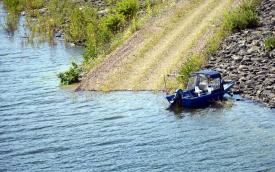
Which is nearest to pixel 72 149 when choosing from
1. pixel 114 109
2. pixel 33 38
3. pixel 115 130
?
pixel 115 130

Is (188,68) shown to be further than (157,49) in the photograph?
No

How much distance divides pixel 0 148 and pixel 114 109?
28.1ft

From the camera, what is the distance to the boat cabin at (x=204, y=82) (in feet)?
138

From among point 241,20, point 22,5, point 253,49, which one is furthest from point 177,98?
point 22,5

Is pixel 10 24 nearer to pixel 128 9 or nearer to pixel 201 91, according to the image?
pixel 128 9

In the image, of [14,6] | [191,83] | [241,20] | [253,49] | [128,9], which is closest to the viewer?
[191,83]

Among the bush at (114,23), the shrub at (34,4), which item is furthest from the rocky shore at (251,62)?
the shrub at (34,4)

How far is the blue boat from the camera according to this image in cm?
4050

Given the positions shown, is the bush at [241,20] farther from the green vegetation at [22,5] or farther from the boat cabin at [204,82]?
the green vegetation at [22,5]

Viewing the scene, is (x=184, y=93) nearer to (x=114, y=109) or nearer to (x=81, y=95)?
(x=114, y=109)

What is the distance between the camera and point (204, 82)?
4275 cm

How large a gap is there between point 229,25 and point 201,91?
11.9m

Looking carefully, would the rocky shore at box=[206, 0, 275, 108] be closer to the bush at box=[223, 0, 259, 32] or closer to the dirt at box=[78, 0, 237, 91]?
the bush at box=[223, 0, 259, 32]

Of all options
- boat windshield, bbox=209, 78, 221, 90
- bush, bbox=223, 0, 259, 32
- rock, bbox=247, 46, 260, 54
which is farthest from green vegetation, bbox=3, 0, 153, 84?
rock, bbox=247, 46, 260, 54
